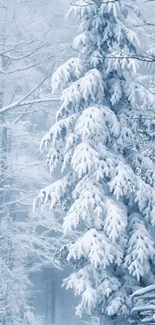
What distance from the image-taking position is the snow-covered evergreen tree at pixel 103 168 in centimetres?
1181

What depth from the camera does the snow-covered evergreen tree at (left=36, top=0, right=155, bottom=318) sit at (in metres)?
11.8

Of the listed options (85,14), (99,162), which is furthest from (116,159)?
(85,14)

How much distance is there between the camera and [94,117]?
39.2ft

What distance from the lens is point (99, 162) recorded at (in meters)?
12.1

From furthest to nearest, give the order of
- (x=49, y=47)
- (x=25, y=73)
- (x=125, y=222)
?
(x=25, y=73) → (x=49, y=47) → (x=125, y=222)

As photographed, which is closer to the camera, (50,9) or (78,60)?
(78,60)

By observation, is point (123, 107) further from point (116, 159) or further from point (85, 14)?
point (85, 14)

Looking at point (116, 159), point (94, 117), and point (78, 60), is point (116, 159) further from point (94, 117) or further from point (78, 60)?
point (78, 60)

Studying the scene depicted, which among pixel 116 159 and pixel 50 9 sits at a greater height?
pixel 50 9

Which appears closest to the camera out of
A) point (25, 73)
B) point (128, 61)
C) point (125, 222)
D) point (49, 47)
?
point (125, 222)

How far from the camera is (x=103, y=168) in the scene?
12.1 meters

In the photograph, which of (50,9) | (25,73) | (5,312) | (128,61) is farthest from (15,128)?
(128,61)

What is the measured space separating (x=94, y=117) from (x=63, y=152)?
153 centimetres

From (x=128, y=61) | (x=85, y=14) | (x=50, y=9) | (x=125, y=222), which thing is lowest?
(x=125, y=222)
